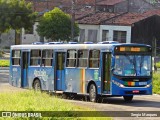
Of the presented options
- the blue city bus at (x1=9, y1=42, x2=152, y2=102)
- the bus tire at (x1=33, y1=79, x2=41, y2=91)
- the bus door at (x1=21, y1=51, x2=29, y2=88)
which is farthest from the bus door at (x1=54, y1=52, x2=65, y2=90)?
the bus door at (x1=21, y1=51, x2=29, y2=88)

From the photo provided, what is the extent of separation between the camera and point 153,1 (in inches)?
3984

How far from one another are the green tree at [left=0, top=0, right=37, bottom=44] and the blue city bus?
109 ft

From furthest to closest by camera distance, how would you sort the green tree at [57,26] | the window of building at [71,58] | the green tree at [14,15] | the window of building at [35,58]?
1. the green tree at [57,26]
2. the green tree at [14,15]
3. the window of building at [35,58]
4. the window of building at [71,58]

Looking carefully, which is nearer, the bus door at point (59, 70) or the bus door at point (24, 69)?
the bus door at point (59, 70)

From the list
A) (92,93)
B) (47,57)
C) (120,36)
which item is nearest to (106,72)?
(92,93)

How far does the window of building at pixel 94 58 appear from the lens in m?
22.8

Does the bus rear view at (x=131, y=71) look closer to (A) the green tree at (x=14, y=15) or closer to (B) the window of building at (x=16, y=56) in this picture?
(B) the window of building at (x=16, y=56)

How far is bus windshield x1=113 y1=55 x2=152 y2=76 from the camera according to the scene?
2194 cm

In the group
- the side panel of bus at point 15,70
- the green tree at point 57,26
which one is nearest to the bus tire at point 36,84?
the side panel of bus at point 15,70

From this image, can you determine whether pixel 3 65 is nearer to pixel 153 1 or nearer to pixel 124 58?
pixel 124 58

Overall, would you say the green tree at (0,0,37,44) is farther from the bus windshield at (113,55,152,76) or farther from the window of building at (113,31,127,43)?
the bus windshield at (113,55,152,76)

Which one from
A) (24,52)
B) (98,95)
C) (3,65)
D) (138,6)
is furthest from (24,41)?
(98,95)

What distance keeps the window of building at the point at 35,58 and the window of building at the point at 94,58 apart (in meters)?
4.12

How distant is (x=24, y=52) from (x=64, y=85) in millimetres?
3939
